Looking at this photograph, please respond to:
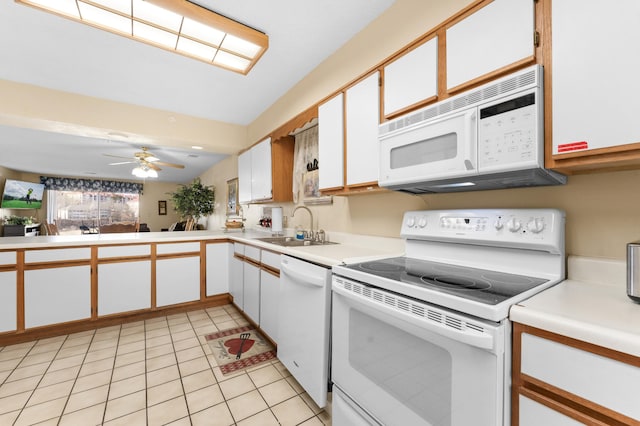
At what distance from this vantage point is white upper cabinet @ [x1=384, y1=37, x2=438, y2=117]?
1.32 m

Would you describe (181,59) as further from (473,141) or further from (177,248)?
(473,141)

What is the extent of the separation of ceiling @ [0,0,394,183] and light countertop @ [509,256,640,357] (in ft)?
6.23

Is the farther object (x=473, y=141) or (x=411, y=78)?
(x=411, y=78)

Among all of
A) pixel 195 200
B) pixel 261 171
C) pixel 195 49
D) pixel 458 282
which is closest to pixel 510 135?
pixel 458 282

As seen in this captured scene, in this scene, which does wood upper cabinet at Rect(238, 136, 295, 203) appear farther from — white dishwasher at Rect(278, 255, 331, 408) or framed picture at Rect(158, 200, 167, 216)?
framed picture at Rect(158, 200, 167, 216)

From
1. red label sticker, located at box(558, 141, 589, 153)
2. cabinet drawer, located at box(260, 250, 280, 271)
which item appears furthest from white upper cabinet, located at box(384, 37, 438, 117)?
cabinet drawer, located at box(260, 250, 280, 271)

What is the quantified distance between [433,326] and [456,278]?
314mm

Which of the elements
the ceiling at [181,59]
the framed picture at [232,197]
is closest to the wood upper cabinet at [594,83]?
the ceiling at [181,59]

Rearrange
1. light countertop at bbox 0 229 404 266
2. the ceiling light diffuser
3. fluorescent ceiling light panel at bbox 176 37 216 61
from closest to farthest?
light countertop at bbox 0 229 404 266 → the ceiling light diffuser → fluorescent ceiling light panel at bbox 176 37 216 61

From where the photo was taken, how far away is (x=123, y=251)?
2711mm

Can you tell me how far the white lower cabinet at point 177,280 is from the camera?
2.89m

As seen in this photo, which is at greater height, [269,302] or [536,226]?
[536,226]

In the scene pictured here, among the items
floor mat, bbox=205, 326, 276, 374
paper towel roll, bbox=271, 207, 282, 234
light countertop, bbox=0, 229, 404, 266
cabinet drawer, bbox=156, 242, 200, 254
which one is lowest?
floor mat, bbox=205, 326, 276, 374

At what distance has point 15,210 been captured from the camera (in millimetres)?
7172
